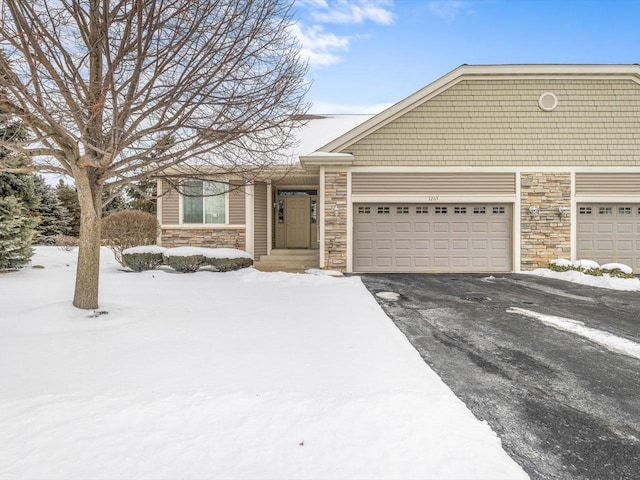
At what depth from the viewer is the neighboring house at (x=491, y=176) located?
34.6 feet

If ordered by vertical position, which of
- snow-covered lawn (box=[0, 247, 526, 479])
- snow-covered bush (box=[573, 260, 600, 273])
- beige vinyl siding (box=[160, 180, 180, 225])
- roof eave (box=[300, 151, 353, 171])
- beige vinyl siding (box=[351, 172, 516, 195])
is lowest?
snow-covered lawn (box=[0, 247, 526, 479])

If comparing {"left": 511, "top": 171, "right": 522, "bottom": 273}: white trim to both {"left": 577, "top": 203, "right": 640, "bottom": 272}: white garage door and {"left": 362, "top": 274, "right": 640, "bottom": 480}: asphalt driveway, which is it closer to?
{"left": 577, "top": 203, "right": 640, "bottom": 272}: white garage door

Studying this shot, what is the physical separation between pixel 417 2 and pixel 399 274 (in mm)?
10550

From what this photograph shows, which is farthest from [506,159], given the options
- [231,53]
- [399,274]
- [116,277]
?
[116,277]

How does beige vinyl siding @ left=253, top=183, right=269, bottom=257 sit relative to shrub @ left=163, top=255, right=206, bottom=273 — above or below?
above

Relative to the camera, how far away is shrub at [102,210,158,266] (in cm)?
1078

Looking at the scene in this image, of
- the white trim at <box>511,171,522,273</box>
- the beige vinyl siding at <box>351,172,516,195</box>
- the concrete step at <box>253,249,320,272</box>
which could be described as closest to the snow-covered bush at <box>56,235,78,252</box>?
the concrete step at <box>253,249,320,272</box>

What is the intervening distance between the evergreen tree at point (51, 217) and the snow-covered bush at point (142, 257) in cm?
1058

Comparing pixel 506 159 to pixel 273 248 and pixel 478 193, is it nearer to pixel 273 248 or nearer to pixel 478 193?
pixel 478 193

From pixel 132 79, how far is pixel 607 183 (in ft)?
40.0

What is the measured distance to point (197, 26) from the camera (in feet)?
13.9

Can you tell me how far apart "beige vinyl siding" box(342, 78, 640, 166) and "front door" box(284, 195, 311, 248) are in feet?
11.0

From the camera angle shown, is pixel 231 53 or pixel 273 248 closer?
pixel 231 53

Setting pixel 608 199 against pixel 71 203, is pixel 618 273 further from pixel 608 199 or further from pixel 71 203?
pixel 71 203
